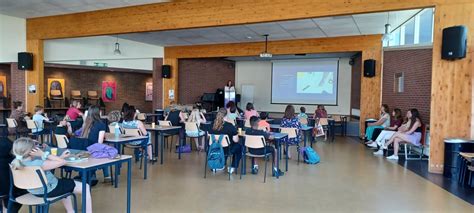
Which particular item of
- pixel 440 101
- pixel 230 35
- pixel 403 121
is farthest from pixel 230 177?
pixel 230 35

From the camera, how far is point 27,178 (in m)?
2.97

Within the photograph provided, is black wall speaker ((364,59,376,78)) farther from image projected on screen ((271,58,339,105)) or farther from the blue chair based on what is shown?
the blue chair

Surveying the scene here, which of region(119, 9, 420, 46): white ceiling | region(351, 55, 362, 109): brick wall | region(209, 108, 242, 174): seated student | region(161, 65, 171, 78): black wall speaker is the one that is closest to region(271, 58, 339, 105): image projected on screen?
region(351, 55, 362, 109): brick wall

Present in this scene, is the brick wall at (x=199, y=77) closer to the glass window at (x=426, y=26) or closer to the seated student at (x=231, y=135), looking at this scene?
the seated student at (x=231, y=135)

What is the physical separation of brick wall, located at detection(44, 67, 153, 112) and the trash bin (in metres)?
14.9

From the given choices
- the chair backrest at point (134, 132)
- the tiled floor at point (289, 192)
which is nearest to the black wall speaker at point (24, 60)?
the chair backrest at point (134, 132)

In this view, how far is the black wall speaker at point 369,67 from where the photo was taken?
417 inches

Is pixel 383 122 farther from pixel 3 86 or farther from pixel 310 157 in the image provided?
pixel 3 86

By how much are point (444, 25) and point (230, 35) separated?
21.3 ft

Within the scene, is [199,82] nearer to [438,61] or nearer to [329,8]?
[329,8]

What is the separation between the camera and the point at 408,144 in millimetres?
8133

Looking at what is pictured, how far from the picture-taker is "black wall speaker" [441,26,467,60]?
5.84m

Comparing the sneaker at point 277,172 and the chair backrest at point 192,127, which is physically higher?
the chair backrest at point 192,127

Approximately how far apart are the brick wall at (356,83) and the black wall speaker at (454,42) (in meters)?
6.68
